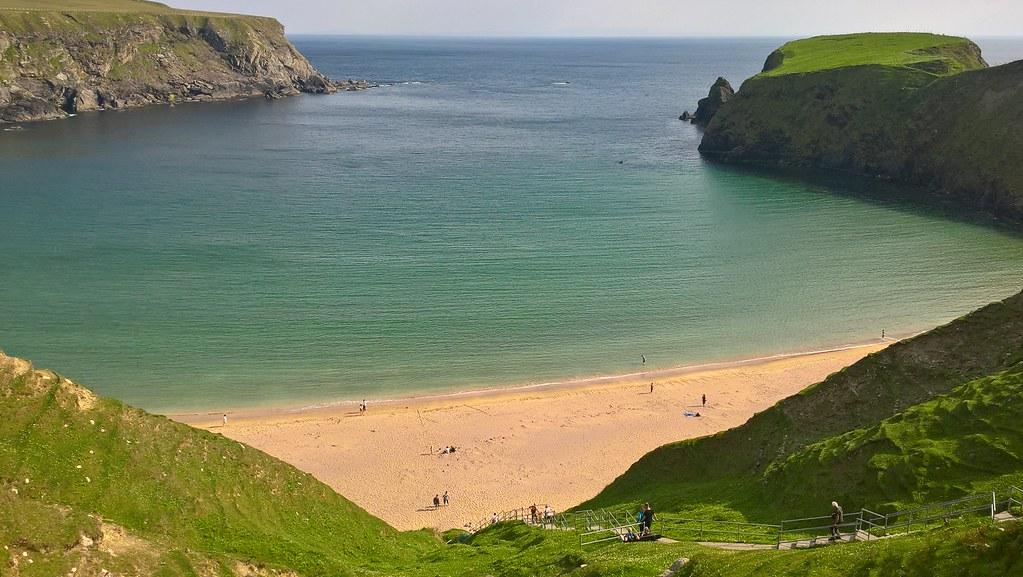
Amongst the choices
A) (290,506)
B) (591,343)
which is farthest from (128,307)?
(290,506)

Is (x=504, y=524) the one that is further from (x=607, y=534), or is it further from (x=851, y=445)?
(x=851, y=445)

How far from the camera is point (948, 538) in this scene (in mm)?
20016

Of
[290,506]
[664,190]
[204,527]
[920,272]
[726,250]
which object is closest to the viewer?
[204,527]

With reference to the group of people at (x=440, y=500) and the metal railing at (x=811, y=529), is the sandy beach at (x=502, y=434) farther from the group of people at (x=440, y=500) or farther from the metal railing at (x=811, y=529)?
the metal railing at (x=811, y=529)

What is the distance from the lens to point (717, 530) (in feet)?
94.1

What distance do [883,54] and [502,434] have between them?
130 m

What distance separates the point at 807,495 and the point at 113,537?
21.6 meters

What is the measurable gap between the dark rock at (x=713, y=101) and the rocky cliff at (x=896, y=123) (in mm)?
15383

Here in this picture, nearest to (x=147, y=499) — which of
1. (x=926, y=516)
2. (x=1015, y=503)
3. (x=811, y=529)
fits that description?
(x=811, y=529)

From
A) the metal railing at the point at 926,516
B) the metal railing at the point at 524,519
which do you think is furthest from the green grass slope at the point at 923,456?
the metal railing at the point at 524,519

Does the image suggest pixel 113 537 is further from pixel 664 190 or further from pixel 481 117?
pixel 481 117

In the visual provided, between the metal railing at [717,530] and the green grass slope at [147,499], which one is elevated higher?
the green grass slope at [147,499]

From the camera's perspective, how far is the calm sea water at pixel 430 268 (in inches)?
2598

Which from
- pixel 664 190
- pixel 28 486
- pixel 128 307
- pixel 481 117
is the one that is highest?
pixel 481 117
